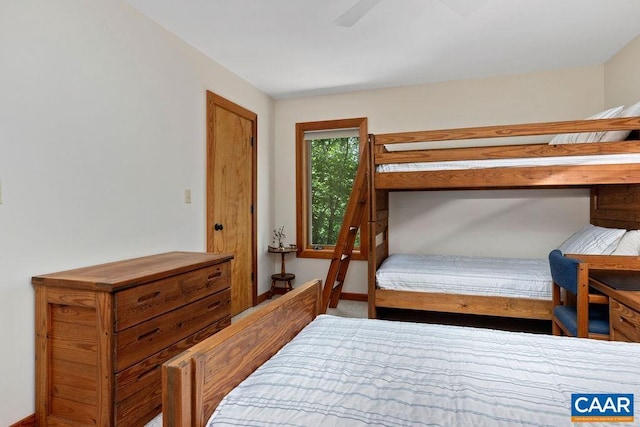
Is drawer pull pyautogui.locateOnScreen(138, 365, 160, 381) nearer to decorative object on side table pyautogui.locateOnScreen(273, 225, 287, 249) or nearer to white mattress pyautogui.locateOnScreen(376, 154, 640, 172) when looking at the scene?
white mattress pyautogui.locateOnScreen(376, 154, 640, 172)

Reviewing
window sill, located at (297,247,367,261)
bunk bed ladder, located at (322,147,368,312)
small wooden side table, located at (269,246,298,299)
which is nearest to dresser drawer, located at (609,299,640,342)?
bunk bed ladder, located at (322,147,368,312)

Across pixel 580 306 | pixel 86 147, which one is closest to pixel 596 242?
pixel 580 306

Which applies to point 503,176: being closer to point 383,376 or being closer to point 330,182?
point 383,376

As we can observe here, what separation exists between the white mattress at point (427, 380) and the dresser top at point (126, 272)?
91 cm

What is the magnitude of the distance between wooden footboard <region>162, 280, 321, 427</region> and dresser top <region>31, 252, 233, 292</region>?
30.9 inches

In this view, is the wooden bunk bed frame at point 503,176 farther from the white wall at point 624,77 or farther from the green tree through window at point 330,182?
the green tree through window at point 330,182

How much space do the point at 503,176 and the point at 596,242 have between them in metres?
0.86

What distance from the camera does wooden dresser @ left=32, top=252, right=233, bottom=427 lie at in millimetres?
1574

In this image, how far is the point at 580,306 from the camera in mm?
1852

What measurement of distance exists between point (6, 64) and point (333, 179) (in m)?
3.06

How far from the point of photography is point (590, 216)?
11.0 ft

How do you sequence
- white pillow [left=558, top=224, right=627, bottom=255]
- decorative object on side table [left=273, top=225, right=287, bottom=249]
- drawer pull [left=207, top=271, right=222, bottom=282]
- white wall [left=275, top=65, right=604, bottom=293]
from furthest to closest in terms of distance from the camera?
decorative object on side table [left=273, top=225, right=287, bottom=249] → white wall [left=275, top=65, right=604, bottom=293] → white pillow [left=558, top=224, right=627, bottom=255] → drawer pull [left=207, top=271, right=222, bottom=282]

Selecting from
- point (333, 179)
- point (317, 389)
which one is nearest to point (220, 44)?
point (333, 179)

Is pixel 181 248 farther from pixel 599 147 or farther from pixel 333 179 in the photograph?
pixel 599 147
